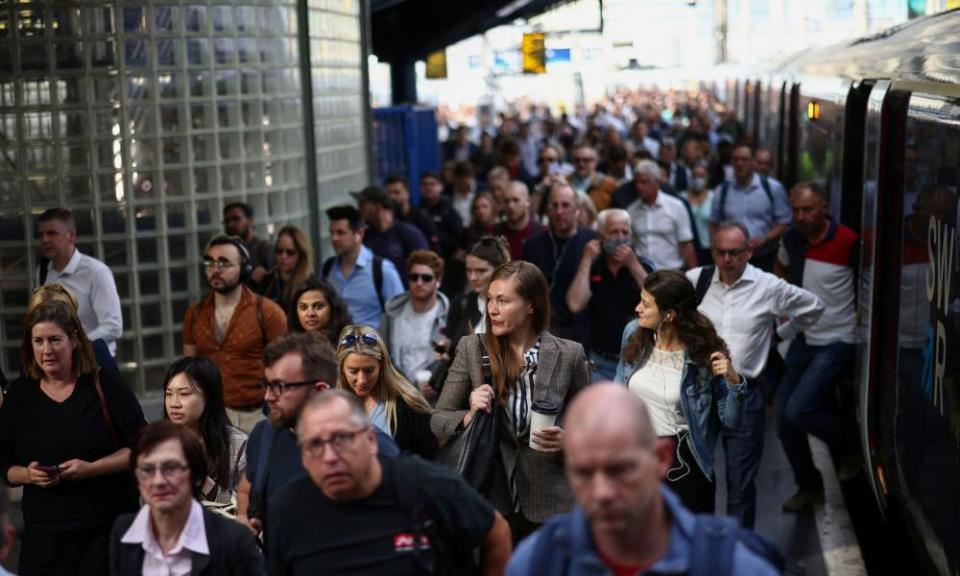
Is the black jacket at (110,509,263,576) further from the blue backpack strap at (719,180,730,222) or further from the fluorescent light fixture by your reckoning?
the fluorescent light fixture

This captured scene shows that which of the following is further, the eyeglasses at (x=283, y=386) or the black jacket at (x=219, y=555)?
the eyeglasses at (x=283, y=386)

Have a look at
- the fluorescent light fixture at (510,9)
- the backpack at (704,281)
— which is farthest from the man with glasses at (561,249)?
the fluorescent light fixture at (510,9)

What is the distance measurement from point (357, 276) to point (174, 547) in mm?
5808

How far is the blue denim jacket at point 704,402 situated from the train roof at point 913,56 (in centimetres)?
159

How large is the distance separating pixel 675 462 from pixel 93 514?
2.50m

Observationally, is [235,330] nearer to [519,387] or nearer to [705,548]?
[519,387]

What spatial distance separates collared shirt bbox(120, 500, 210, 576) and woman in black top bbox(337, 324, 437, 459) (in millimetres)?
1929

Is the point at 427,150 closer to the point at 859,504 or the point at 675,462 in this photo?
the point at 859,504

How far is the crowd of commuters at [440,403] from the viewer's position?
4199 millimetres

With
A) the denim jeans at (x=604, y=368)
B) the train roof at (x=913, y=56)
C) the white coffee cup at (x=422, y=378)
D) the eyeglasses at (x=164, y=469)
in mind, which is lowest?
the denim jeans at (x=604, y=368)

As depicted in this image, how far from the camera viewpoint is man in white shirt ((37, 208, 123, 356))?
8.98 metres

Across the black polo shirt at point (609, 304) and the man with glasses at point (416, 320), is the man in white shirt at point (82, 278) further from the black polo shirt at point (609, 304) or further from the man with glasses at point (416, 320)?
the black polo shirt at point (609, 304)

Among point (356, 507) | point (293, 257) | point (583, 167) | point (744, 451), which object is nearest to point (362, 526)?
point (356, 507)

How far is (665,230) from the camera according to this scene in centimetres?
1274
